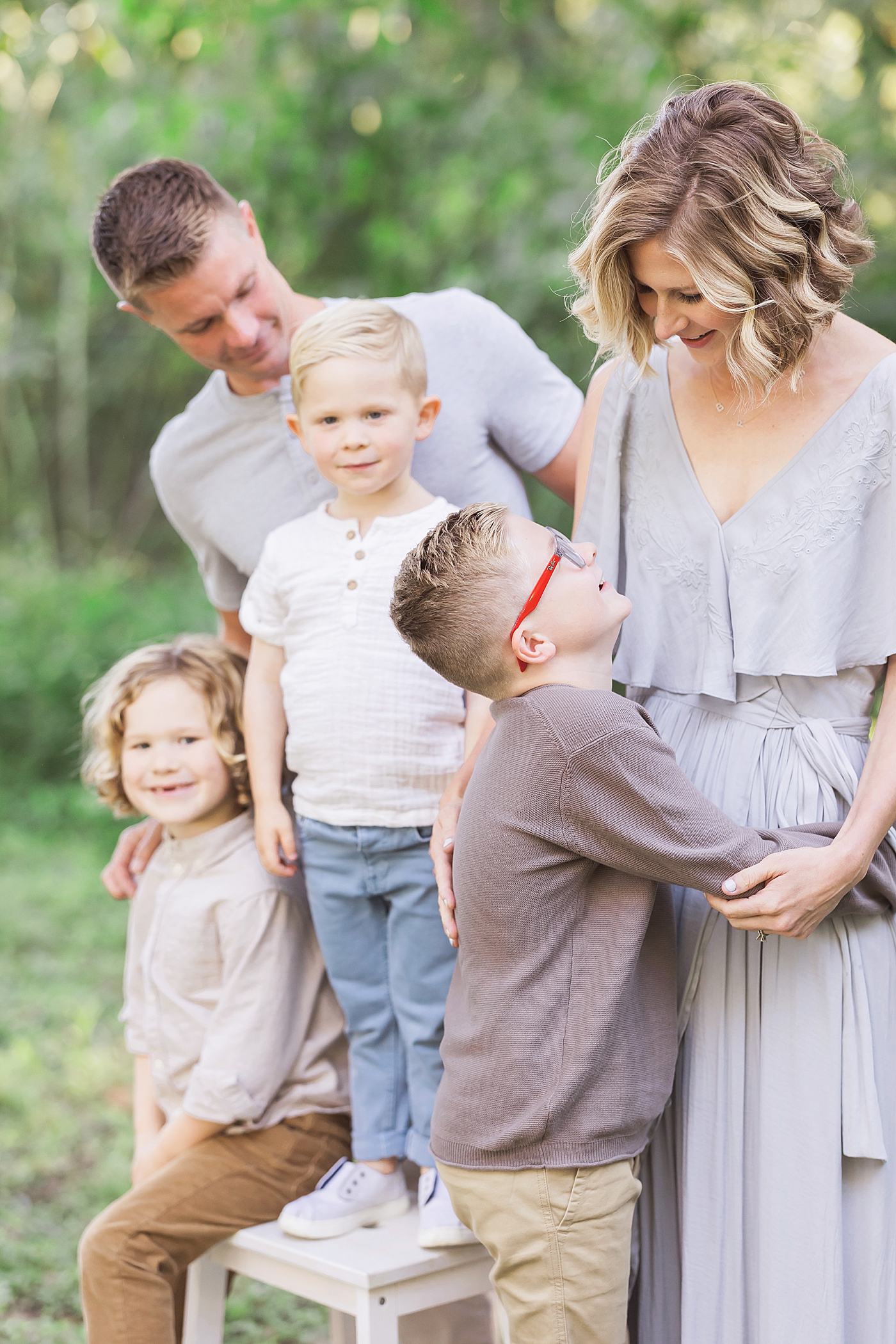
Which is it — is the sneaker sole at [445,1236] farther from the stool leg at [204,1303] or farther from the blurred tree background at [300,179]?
the blurred tree background at [300,179]

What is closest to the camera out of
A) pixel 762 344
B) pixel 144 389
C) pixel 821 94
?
pixel 762 344

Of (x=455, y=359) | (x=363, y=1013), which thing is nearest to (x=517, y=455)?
(x=455, y=359)

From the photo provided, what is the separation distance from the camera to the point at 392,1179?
2123mm

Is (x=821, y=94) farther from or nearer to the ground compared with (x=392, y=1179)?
farther from the ground

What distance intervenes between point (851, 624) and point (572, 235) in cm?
302

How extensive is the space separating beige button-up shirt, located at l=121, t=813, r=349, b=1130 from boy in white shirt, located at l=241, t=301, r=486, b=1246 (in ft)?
0.38

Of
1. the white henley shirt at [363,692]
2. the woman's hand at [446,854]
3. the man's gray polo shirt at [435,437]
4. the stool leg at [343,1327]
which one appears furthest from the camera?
the stool leg at [343,1327]

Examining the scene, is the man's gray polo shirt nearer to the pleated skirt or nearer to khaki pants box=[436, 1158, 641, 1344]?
the pleated skirt

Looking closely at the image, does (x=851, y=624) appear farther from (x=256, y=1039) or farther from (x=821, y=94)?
(x=821, y=94)

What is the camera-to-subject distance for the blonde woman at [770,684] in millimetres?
1615

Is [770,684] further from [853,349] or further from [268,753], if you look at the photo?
[268,753]

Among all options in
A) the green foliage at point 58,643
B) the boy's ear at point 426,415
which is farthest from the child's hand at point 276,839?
the green foliage at point 58,643

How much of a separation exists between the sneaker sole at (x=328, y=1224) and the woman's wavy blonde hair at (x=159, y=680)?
693 millimetres

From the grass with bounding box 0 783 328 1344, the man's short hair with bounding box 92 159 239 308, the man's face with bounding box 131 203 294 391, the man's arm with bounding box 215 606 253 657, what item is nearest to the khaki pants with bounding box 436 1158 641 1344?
the man's arm with bounding box 215 606 253 657
